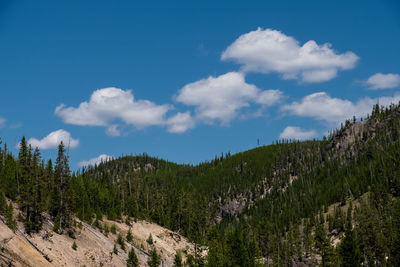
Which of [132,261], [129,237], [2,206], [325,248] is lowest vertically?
[132,261]

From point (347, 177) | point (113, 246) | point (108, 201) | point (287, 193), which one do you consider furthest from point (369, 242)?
point (287, 193)

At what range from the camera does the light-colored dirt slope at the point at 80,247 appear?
5433cm

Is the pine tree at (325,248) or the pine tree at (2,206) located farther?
the pine tree at (2,206)

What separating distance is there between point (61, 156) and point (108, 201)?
27.2 metres

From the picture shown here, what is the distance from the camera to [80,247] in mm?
69438

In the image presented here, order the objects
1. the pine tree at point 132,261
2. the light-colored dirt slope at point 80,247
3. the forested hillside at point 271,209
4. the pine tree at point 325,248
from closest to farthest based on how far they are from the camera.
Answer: the light-colored dirt slope at point 80,247 < the pine tree at point 325,248 < the forested hillside at point 271,209 < the pine tree at point 132,261

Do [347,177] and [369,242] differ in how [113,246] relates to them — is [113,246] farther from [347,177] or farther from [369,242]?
[347,177]

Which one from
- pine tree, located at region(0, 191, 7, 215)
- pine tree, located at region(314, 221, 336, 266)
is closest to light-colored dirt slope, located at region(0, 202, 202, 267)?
pine tree, located at region(0, 191, 7, 215)

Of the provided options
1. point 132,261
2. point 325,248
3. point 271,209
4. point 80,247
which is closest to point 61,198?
point 80,247

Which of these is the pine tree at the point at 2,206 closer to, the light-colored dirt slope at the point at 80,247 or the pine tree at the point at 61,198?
the light-colored dirt slope at the point at 80,247

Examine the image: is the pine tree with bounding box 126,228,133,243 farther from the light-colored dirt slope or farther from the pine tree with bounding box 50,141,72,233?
the pine tree with bounding box 50,141,72,233

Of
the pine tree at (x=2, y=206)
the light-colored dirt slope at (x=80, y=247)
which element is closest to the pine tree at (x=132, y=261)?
the light-colored dirt slope at (x=80, y=247)

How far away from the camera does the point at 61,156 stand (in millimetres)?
78562

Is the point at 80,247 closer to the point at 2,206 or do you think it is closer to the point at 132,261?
the point at 132,261
